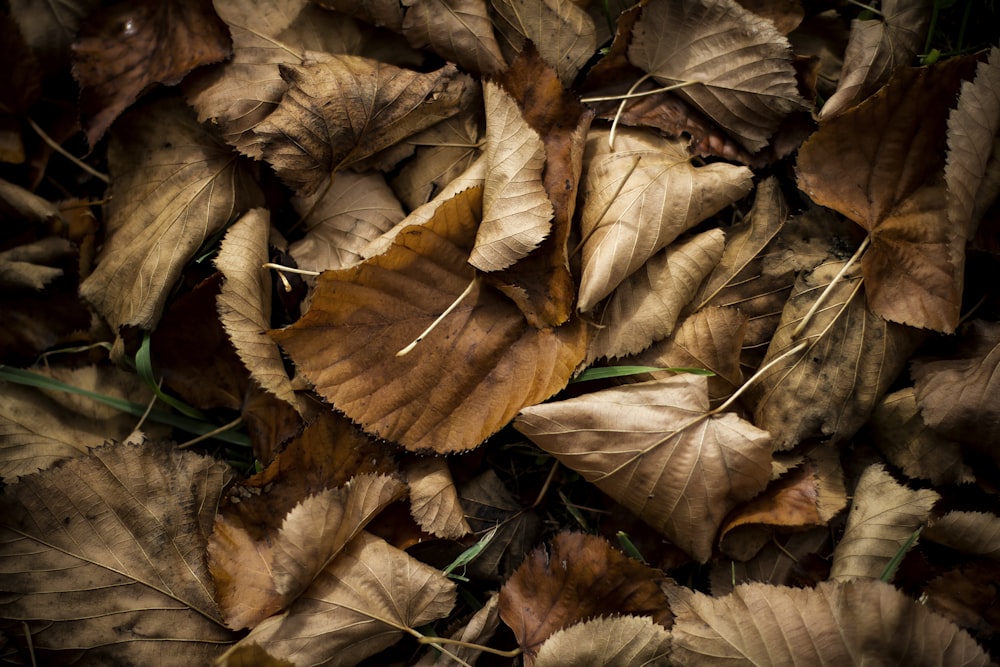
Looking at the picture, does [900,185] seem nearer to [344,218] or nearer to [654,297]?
[654,297]

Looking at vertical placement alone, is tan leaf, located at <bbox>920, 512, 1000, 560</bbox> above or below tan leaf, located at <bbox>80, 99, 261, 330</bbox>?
below

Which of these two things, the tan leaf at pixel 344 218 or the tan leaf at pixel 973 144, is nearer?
the tan leaf at pixel 973 144

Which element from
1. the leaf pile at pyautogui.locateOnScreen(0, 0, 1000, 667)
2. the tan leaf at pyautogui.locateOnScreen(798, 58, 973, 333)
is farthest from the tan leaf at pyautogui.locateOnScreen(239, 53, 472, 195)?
the tan leaf at pyautogui.locateOnScreen(798, 58, 973, 333)

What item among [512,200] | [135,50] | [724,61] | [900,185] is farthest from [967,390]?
[135,50]

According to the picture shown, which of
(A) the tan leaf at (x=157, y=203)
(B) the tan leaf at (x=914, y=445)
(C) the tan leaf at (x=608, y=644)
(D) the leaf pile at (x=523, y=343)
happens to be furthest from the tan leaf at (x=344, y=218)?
(B) the tan leaf at (x=914, y=445)

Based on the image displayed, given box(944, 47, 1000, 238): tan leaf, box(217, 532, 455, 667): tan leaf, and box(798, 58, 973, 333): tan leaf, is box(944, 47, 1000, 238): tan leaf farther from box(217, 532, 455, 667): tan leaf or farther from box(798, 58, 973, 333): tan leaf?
box(217, 532, 455, 667): tan leaf

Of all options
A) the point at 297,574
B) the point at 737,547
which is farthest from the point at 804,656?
the point at 297,574

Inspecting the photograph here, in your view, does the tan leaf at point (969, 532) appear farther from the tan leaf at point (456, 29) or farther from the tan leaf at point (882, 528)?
the tan leaf at point (456, 29)
